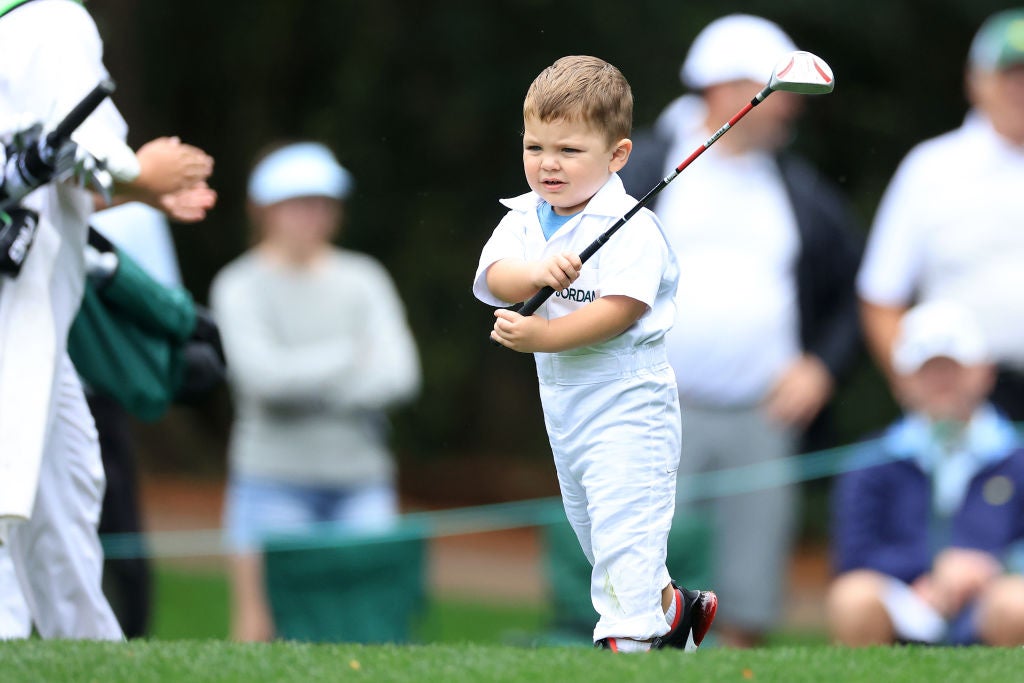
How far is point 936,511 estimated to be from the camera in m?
6.85

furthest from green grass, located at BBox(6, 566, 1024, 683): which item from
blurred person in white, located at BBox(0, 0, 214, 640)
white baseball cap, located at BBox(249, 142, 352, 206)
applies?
white baseball cap, located at BBox(249, 142, 352, 206)

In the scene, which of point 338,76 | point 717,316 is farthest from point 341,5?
point 717,316

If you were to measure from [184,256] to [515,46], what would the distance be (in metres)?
4.53

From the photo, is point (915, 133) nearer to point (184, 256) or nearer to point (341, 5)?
point (341, 5)

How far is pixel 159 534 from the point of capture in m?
13.9

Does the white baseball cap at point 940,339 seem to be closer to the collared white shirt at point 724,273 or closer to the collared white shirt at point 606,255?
the collared white shirt at point 724,273

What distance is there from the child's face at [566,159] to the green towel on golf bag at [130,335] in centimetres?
181

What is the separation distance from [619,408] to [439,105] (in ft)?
34.6

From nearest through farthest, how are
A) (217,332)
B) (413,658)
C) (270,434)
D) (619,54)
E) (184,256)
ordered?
(413,658), (217,332), (270,434), (619,54), (184,256)

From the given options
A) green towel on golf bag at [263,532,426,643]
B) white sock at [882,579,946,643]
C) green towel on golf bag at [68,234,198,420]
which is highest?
green towel on golf bag at [68,234,198,420]

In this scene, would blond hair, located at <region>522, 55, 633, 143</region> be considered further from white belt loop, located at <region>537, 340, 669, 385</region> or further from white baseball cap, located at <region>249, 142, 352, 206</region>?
white baseball cap, located at <region>249, 142, 352, 206</region>

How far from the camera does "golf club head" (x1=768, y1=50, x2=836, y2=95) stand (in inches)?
169

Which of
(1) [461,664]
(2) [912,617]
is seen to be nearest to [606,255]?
(1) [461,664]

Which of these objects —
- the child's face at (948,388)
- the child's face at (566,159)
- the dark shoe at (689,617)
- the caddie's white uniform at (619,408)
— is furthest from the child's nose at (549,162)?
the child's face at (948,388)
